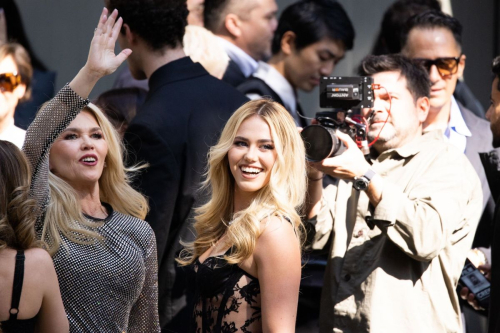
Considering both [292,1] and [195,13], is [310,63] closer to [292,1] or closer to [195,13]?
[292,1]

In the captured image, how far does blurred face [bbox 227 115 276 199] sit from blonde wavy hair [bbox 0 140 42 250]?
0.81m

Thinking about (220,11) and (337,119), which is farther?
(220,11)

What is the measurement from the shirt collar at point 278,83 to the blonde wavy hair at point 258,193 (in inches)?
71.9

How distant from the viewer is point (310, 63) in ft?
16.1

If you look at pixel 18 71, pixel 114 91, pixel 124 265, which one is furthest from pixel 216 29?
pixel 124 265

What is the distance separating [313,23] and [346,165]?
1.97 metres

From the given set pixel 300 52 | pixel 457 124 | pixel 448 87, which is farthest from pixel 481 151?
pixel 300 52

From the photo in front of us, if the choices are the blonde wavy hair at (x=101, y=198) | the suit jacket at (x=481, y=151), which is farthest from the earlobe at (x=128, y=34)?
the suit jacket at (x=481, y=151)

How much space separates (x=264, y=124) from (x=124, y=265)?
28.4 inches

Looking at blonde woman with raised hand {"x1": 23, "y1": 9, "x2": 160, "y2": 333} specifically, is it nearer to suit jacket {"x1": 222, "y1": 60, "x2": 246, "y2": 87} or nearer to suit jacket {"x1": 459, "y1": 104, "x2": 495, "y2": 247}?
suit jacket {"x1": 222, "y1": 60, "x2": 246, "y2": 87}

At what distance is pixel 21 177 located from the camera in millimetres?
2377

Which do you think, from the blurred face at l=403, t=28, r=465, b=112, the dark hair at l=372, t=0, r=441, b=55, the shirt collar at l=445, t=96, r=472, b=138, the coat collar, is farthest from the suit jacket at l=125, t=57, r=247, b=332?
the dark hair at l=372, t=0, r=441, b=55

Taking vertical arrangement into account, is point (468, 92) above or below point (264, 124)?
below

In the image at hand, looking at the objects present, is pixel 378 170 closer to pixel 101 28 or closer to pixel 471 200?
pixel 471 200
